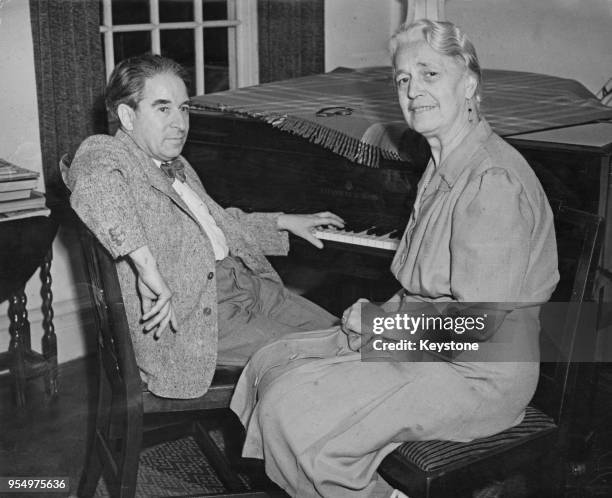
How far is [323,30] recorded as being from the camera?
4371 mm

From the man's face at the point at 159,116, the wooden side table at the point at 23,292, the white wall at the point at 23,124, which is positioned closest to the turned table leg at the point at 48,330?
the wooden side table at the point at 23,292

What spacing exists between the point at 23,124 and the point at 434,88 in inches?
75.9

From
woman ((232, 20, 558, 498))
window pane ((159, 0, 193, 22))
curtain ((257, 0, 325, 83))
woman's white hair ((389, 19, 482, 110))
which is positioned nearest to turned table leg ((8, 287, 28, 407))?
window pane ((159, 0, 193, 22))

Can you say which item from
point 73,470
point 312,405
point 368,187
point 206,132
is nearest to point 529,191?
point 312,405

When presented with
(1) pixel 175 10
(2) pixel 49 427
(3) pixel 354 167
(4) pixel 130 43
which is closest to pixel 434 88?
(3) pixel 354 167

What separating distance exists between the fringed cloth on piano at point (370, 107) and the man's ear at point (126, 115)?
0.67 meters

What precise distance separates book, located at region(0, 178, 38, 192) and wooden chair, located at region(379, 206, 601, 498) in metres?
1.79

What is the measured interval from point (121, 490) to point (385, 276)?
0.99 meters

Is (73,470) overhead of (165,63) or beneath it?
beneath

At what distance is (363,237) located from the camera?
8.39ft

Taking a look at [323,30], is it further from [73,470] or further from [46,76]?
[73,470]

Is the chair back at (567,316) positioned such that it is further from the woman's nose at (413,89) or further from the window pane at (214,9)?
the window pane at (214,9)

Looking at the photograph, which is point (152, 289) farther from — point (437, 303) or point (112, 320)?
point (437, 303)

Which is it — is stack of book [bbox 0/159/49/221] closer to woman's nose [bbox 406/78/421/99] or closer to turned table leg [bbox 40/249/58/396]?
turned table leg [bbox 40/249/58/396]
